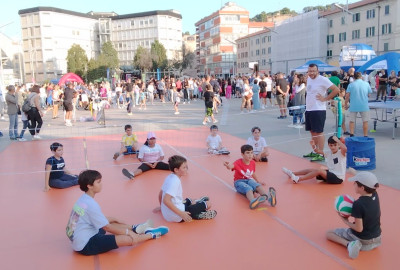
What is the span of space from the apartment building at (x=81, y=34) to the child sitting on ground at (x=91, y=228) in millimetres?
84408

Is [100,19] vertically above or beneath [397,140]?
above

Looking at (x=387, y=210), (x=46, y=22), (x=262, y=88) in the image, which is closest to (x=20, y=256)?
(x=387, y=210)

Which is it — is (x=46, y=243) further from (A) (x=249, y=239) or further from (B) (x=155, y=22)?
(B) (x=155, y=22)

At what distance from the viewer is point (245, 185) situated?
6.21 metres

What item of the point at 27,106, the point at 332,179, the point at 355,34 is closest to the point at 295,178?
the point at 332,179

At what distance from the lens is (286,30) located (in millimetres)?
60719

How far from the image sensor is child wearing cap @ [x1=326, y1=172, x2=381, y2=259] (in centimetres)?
394

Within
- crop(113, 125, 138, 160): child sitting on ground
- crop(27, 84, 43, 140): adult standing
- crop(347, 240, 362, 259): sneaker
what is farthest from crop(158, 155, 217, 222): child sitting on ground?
crop(27, 84, 43, 140): adult standing

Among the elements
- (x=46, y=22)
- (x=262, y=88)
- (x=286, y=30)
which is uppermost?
(x=46, y=22)

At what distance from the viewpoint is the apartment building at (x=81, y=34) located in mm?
87875

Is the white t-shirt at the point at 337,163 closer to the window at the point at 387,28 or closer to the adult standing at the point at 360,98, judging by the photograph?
the adult standing at the point at 360,98

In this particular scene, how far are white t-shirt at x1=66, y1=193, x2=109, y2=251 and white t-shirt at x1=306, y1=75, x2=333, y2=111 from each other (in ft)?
18.0

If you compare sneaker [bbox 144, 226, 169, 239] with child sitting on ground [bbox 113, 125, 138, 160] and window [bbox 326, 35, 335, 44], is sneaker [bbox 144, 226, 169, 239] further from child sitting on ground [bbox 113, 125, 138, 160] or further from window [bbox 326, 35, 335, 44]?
window [bbox 326, 35, 335, 44]

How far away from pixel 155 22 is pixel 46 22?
Result: 26.9 m
